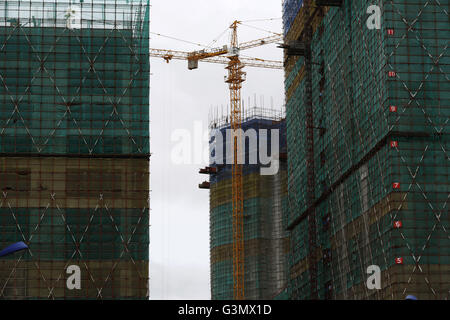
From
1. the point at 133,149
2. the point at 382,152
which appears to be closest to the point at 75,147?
the point at 133,149

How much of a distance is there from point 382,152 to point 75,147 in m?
34.5

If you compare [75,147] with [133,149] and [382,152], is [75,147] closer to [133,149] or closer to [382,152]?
[133,149]

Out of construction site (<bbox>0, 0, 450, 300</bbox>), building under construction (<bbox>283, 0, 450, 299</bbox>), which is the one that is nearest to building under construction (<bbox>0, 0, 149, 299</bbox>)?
construction site (<bbox>0, 0, 450, 300</bbox>)

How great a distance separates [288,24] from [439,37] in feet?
151

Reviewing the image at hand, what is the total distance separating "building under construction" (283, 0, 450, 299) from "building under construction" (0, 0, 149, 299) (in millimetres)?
24010

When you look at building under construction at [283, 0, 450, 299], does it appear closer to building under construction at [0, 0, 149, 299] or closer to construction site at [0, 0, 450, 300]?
construction site at [0, 0, 450, 300]

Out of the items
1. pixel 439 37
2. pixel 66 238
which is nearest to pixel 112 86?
pixel 66 238

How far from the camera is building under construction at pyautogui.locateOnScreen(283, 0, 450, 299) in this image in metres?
101

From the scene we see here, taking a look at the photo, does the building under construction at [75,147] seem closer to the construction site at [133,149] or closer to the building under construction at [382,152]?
the construction site at [133,149]

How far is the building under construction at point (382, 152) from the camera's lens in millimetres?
100562

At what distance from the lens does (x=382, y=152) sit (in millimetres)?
104500

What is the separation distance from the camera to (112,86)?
113 m
